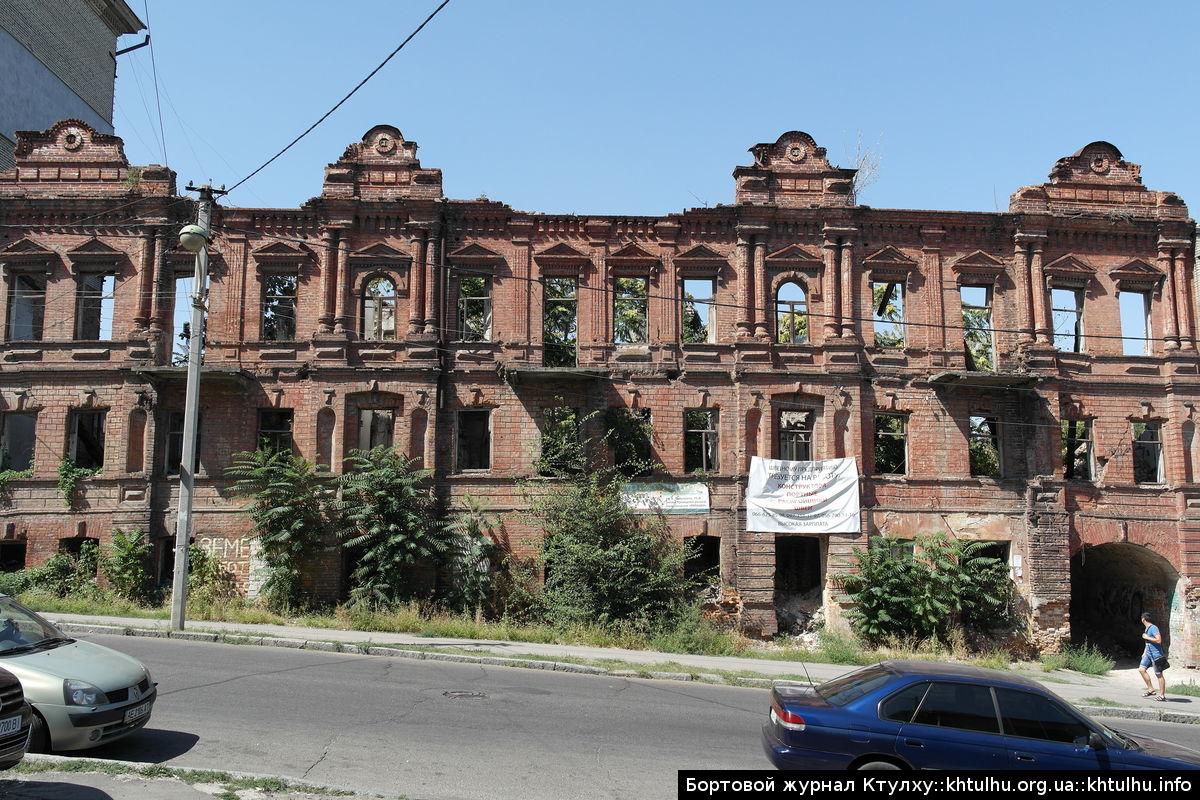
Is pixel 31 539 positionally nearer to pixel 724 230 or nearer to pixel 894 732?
pixel 724 230

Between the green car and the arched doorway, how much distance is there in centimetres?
2264

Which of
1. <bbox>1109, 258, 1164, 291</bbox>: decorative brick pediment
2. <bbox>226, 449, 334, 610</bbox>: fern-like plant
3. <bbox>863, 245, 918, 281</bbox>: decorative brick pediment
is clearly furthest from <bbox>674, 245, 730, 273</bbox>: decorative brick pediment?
<bbox>226, 449, 334, 610</bbox>: fern-like plant

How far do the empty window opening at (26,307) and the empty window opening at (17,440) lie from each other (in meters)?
2.21

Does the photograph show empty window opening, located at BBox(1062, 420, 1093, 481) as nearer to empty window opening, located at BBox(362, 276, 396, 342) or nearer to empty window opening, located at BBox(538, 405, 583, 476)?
empty window opening, located at BBox(538, 405, 583, 476)

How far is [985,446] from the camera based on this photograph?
24.7 metres

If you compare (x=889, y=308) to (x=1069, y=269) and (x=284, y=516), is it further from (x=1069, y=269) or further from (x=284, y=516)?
(x=284, y=516)

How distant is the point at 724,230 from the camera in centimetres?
2364

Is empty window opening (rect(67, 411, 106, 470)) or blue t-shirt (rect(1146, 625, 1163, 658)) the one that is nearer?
blue t-shirt (rect(1146, 625, 1163, 658))

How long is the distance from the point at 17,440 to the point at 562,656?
57.4 feet

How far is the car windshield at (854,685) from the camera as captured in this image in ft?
26.2

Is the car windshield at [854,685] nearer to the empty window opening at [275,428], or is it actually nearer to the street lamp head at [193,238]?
the street lamp head at [193,238]

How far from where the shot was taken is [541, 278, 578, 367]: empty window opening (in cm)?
2370

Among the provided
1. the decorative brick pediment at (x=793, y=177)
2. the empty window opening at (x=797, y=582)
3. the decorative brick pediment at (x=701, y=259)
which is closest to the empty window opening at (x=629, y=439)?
the decorative brick pediment at (x=701, y=259)

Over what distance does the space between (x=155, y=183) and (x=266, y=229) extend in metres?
3.33
